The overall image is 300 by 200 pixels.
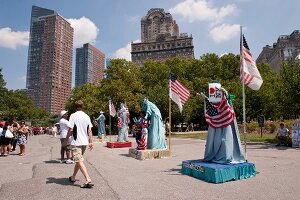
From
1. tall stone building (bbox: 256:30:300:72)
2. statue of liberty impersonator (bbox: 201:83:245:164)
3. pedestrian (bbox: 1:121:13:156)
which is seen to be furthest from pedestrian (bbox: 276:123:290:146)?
tall stone building (bbox: 256:30:300:72)

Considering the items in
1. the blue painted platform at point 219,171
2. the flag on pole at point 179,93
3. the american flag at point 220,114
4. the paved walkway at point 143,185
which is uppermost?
the flag on pole at point 179,93

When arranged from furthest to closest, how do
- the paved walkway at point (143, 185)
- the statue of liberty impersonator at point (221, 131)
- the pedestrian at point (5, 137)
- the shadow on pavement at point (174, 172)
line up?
the pedestrian at point (5, 137) < the shadow on pavement at point (174, 172) < the statue of liberty impersonator at point (221, 131) < the paved walkway at point (143, 185)

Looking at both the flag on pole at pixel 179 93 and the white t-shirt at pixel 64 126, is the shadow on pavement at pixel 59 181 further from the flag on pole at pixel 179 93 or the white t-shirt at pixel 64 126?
the flag on pole at pixel 179 93

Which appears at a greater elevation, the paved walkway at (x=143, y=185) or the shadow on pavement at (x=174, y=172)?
the shadow on pavement at (x=174, y=172)

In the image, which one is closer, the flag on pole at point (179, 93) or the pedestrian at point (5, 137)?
the flag on pole at point (179, 93)

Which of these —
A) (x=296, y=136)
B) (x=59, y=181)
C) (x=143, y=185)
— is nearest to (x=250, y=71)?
(x=143, y=185)

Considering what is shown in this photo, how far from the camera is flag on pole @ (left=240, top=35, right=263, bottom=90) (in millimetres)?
10031

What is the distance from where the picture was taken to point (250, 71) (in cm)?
1019

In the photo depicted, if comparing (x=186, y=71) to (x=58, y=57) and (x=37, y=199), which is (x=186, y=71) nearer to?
(x=37, y=199)

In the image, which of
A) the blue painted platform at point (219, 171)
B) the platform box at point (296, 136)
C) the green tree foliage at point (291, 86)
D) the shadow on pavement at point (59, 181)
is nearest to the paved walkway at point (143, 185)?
the shadow on pavement at point (59, 181)

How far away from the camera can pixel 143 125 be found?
1445cm

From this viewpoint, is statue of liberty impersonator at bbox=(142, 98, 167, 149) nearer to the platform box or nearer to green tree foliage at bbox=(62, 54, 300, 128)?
the platform box

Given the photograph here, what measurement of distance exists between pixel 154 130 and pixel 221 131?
5124mm

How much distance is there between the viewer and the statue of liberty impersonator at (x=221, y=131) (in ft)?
29.5
